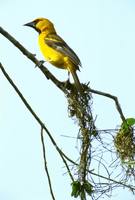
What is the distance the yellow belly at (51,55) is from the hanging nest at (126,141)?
241 cm

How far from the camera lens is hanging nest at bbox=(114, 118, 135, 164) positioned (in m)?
4.34

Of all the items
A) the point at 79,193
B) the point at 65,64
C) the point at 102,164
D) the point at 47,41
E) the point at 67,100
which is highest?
the point at 47,41

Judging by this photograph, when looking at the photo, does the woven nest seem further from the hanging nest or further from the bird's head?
the bird's head

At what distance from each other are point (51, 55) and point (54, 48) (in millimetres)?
97

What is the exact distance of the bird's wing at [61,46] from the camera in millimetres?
6785

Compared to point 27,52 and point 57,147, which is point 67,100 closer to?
point 27,52

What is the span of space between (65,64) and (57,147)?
307cm

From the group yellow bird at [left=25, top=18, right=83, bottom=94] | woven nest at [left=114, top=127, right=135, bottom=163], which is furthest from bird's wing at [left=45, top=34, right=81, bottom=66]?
woven nest at [left=114, top=127, right=135, bottom=163]

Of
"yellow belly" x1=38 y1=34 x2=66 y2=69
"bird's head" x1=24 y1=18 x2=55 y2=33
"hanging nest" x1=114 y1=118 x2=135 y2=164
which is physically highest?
"bird's head" x1=24 y1=18 x2=55 y2=33

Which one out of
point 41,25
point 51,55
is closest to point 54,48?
point 51,55

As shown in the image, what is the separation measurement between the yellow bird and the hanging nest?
1.85 meters

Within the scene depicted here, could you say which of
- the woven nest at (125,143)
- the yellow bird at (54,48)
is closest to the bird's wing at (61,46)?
the yellow bird at (54,48)

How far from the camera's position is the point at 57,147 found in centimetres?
393

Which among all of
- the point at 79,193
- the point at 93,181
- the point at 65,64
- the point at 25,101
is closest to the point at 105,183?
the point at 93,181
